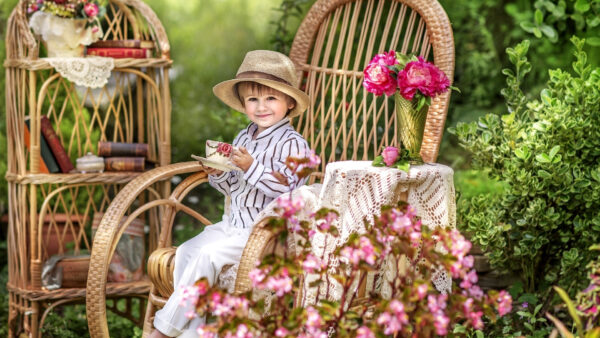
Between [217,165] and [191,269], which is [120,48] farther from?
[191,269]

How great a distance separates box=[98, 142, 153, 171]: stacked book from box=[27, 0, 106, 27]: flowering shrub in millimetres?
529

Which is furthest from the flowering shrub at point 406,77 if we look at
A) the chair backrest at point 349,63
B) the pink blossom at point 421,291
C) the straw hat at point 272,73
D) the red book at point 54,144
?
the red book at point 54,144

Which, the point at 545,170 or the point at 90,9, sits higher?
the point at 90,9

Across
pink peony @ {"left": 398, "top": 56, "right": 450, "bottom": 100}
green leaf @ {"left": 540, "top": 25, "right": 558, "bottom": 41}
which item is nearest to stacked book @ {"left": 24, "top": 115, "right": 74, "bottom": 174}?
pink peony @ {"left": 398, "top": 56, "right": 450, "bottom": 100}

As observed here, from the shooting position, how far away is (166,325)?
254cm

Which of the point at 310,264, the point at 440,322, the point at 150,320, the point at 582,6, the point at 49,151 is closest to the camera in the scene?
the point at 440,322

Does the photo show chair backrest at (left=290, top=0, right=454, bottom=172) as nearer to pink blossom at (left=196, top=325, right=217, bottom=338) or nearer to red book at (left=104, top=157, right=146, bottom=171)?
red book at (left=104, top=157, right=146, bottom=171)

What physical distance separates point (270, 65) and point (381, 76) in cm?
41

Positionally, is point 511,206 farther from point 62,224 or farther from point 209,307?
point 62,224

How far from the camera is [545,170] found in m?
2.89

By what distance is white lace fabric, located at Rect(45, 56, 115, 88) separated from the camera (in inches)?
125

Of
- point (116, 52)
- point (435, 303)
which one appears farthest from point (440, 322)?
point (116, 52)

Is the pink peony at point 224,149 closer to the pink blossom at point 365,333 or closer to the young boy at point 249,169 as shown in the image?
the young boy at point 249,169

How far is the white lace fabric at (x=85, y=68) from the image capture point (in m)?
3.19
